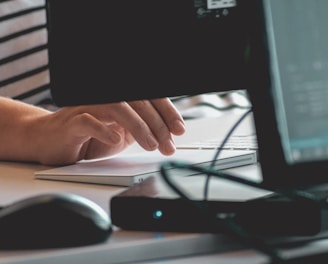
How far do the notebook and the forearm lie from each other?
12 centimetres

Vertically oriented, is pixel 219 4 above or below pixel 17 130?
above

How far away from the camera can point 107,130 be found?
2.91 ft

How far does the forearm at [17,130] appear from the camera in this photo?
102cm

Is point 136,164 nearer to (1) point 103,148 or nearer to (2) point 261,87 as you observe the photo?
(1) point 103,148

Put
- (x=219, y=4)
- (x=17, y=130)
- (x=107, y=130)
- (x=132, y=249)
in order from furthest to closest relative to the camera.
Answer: (x=17, y=130) → (x=107, y=130) → (x=219, y=4) → (x=132, y=249)

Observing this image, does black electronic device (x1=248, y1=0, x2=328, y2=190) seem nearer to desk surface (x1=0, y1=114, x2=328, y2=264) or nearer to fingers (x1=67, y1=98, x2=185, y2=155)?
desk surface (x1=0, y1=114, x2=328, y2=264)

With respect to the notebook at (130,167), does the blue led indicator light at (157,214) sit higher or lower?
higher

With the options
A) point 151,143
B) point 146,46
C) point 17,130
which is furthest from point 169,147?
point 17,130

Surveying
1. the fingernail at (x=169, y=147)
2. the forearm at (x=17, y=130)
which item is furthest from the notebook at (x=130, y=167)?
the forearm at (x=17, y=130)

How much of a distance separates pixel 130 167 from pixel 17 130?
0.30 metres

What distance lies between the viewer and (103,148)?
0.99 metres

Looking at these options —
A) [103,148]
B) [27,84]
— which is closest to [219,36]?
[103,148]

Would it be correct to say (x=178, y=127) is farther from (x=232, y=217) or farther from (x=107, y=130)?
(x=232, y=217)

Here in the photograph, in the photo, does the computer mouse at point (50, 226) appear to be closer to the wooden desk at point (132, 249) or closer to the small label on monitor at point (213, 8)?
the wooden desk at point (132, 249)
